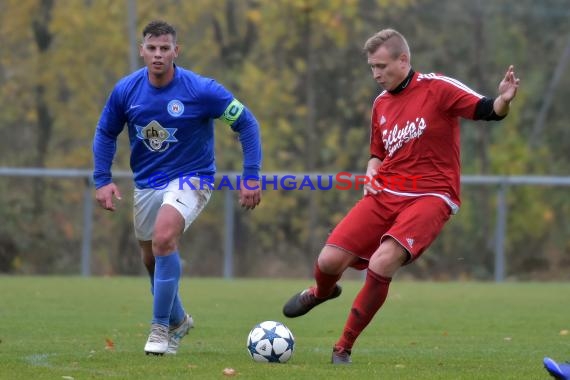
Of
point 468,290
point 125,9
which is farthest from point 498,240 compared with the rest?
point 125,9

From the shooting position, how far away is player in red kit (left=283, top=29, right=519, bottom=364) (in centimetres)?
701

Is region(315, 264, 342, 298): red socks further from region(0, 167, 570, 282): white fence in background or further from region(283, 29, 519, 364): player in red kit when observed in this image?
region(0, 167, 570, 282): white fence in background

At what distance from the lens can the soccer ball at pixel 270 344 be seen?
701cm

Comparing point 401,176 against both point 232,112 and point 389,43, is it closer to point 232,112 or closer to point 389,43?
point 389,43

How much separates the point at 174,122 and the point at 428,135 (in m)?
1.69

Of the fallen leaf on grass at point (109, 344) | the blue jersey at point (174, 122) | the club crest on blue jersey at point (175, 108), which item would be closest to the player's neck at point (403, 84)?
the blue jersey at point (174, 122)

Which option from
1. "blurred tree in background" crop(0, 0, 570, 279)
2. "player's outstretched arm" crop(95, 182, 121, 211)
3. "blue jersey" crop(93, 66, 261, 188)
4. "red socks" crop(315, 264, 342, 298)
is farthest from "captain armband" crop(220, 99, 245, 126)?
"blurred tree in background" crop(0, 0, 570, 279)

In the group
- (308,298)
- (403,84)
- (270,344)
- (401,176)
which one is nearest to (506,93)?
(403,84)

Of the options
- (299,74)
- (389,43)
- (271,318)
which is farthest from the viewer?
(299,74)

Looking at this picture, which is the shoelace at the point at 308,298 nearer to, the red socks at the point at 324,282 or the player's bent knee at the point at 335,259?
the red socks at the point at 324,282

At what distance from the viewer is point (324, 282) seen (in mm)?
7555

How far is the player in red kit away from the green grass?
58 centimetres

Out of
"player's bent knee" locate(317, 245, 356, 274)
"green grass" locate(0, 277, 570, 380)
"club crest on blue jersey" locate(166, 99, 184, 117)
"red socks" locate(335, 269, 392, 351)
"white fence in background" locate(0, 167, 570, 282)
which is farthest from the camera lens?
"white fence in background" locate(0, 167, 570, 282)

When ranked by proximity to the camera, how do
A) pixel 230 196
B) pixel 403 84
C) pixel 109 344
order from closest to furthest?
pixel 403 84
pixel 109 344
pixel 230 196
